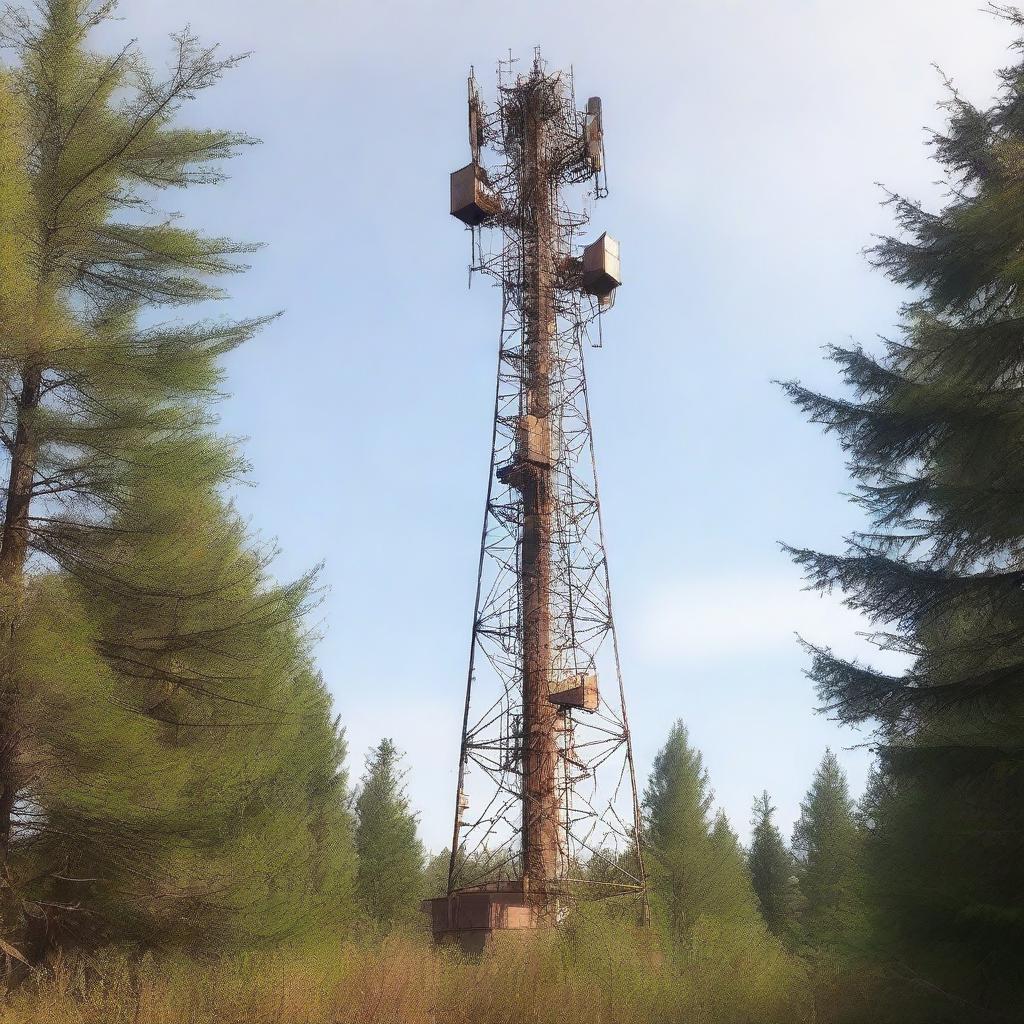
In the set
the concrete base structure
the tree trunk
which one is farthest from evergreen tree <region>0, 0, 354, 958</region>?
the concrete base structure

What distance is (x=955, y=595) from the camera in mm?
7875

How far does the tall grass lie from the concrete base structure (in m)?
7.96

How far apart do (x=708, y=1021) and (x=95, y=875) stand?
Answer: 596 cm

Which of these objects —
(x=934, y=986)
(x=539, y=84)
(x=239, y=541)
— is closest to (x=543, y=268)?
(x=539, y=84)

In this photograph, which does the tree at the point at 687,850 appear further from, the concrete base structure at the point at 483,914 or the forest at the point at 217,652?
the forest at the point at 217,652

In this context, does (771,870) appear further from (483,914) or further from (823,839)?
(483,914)

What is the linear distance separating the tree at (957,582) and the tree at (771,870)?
28.8 m

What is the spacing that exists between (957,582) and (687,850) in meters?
21.7

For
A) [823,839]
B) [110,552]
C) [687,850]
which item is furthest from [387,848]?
[110,552]

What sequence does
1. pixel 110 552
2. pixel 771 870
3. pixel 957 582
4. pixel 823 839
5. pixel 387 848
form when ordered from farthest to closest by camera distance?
1. pixel 771 870
2. pixel 823 839
3. pixel 387 848
4. pixel 110 552
5. pixel 957 582

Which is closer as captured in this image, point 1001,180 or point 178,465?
point 1001,180

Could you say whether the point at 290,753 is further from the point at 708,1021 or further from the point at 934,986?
the point at 934,986

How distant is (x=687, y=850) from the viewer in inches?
1081

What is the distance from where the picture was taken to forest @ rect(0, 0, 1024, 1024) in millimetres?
7543
